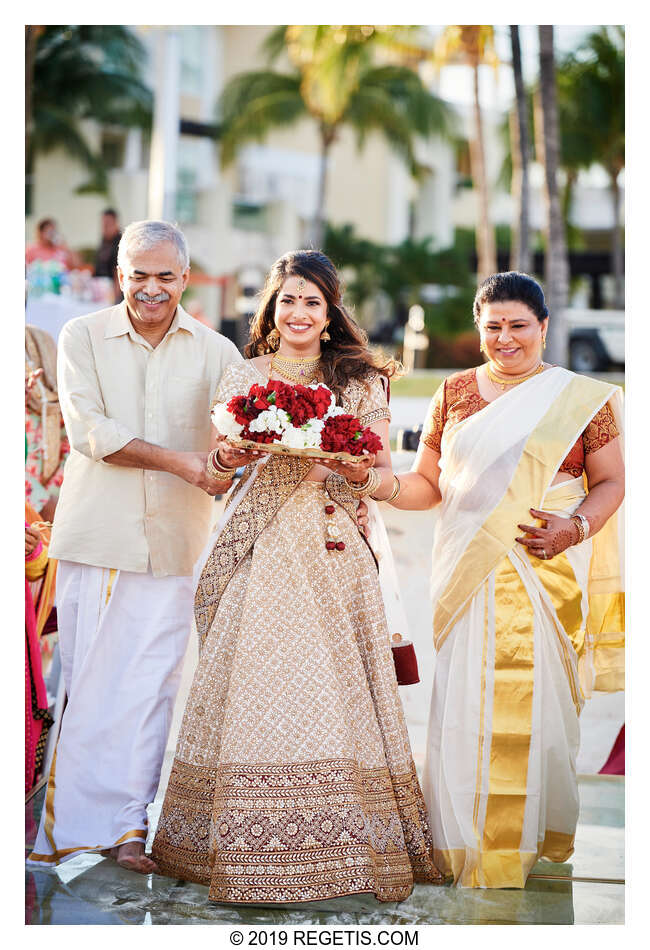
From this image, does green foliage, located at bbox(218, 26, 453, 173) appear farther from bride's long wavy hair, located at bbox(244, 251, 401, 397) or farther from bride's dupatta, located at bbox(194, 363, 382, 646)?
bride's dupatta, located at bbox(194, 363, 382, 646)

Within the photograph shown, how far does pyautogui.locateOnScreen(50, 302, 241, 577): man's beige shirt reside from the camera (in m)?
4.46

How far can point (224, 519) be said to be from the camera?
432cm

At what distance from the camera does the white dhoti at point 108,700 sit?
4.42 meters

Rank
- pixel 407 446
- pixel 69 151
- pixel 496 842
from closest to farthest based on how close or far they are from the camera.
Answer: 1. pixel 496 842
2. pixel 407 446
3. pixel 69 151

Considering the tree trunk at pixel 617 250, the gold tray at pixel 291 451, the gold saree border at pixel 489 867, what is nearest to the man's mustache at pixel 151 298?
the gold tray at pixel 291 451

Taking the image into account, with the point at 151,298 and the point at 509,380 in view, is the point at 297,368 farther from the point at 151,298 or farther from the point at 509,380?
the point at 509,380

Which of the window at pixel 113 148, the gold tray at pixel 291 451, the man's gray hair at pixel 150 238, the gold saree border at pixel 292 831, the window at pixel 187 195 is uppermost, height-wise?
the window at pixel 113 148

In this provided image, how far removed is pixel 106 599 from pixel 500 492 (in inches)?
60.6

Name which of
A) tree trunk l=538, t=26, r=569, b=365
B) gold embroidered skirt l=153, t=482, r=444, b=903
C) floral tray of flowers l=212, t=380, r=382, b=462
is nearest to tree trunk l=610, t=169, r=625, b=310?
tree trunk l=538, t=26, r=569, b=365

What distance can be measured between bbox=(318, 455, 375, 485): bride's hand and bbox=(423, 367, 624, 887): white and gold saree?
551 mm

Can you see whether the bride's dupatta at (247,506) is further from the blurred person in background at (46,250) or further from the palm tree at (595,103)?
the palm tree at (595,103)

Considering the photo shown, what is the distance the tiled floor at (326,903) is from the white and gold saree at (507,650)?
0.38 feet

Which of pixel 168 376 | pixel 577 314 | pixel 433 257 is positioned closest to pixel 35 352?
pixel 168 376
